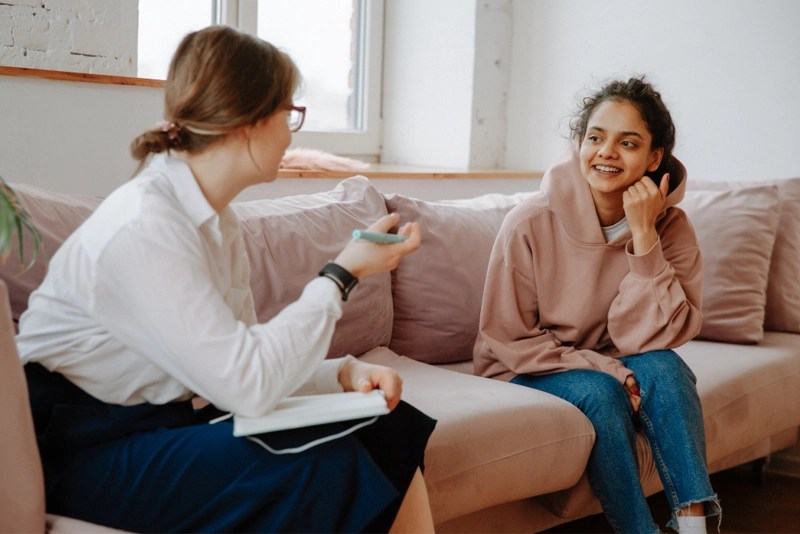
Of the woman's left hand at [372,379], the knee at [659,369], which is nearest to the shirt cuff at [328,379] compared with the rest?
the woman's left hand at [372,379]

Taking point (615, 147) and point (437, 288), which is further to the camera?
point (437, 288)

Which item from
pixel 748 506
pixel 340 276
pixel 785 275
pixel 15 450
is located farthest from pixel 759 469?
pixel 15 450

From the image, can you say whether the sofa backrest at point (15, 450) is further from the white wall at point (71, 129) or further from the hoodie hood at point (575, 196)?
the hoodie hood at point (575, 196)

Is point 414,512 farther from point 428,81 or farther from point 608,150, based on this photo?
point 428,81

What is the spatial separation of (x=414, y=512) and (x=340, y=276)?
15.2 inches

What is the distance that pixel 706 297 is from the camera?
8.89 feet

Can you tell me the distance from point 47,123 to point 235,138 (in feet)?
3.24

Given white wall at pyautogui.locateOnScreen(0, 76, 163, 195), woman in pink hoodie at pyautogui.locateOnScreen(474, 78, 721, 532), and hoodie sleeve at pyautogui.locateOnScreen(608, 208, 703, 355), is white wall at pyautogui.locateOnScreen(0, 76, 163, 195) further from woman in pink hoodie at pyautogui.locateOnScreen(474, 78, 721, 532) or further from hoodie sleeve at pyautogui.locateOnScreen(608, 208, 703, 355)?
hoodie sleeve at pyautogui.locateOnScreen(608, 208, 703, 355)

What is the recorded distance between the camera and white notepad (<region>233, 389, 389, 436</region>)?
1213mm

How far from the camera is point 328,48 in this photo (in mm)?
3561

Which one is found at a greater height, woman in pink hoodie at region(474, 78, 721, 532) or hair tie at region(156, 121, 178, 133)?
hair tie at region(156, 121, 178, 133)

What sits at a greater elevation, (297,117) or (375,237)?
(297,117)

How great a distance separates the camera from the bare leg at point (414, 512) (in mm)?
1394

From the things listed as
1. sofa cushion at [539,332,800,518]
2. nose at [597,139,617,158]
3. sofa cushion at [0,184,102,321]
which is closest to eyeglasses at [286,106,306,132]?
sofa cushion at [0,184,102,321]
